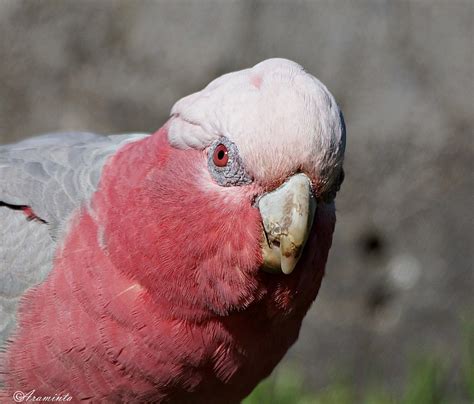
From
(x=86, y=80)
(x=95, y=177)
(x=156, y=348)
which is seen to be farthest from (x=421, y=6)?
(x=156, y=348)

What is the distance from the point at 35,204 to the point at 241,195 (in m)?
0.96

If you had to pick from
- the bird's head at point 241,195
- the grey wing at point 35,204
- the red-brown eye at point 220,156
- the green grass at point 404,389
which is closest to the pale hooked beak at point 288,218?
the bird's head at point 241,195

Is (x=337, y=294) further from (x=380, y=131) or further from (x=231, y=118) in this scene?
(x=231, y=118)

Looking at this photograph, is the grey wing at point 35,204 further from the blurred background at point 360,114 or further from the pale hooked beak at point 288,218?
the blurred background at point 360,114

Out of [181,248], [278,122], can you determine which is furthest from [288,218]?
[181,248]

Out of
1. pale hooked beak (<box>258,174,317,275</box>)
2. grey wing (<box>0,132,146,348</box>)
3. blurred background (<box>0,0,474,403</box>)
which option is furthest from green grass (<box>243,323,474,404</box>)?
pale hooked beak (<box>258,174,317,275</box>)

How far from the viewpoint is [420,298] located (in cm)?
469

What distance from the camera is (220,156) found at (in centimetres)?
229

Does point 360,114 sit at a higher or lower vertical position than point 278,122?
lower

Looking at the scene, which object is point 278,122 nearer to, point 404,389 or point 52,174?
point 52,174

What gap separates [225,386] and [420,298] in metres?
2.32

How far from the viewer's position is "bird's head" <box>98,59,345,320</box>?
219 cm

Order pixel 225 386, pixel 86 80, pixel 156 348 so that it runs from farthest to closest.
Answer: pixel 86 80
pixel 225 386
pixel 156 348

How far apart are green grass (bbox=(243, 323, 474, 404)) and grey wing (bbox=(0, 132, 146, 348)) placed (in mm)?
1956
